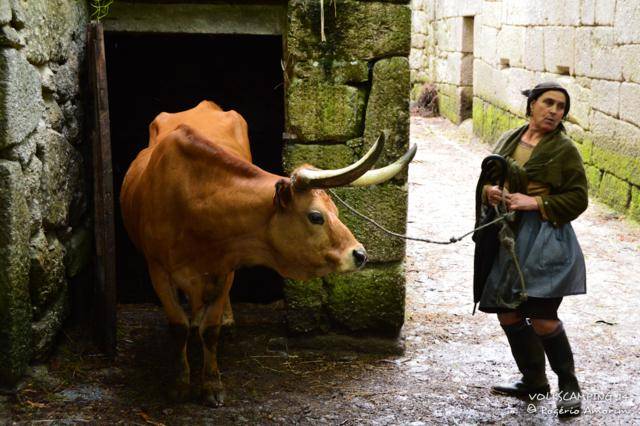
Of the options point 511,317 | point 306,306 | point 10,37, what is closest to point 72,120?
point 10,37

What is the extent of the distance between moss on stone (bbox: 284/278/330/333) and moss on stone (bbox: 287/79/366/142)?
87 cm

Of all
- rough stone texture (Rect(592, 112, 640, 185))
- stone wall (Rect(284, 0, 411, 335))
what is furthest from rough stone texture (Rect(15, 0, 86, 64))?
rough stone texture (Rect(592, 112, 640, 185))

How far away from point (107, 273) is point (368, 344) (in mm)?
1607

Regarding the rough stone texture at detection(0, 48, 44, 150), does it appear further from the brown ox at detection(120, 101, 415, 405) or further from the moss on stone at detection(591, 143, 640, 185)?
the moss on stone at detection(591, 143, 640, 185)

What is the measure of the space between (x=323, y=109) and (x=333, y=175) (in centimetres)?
127

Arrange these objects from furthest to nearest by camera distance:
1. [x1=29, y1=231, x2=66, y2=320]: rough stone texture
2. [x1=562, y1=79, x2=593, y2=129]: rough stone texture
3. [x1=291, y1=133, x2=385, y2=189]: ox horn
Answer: [x1=562, y1=79, x2=593, y2=129]: rough stone texture → [x1=29, y1=231, x2=66, y2=320]: rough stone texture → [x1=291, y1=133, x2=385, y2=189]: ox horn

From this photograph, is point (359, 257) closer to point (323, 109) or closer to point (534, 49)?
point (323, 109)

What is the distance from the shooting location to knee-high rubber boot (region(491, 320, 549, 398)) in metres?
4.28

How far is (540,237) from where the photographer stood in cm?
406

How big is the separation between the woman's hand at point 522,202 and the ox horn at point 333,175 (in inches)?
33.0

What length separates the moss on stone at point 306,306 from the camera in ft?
16.4

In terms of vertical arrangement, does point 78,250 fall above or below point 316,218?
below

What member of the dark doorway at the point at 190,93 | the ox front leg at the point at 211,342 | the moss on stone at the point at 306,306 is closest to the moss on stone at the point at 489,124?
the dark doorway at the point at 190,93

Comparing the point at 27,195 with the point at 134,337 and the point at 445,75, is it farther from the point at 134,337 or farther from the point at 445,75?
the point at 445,75
